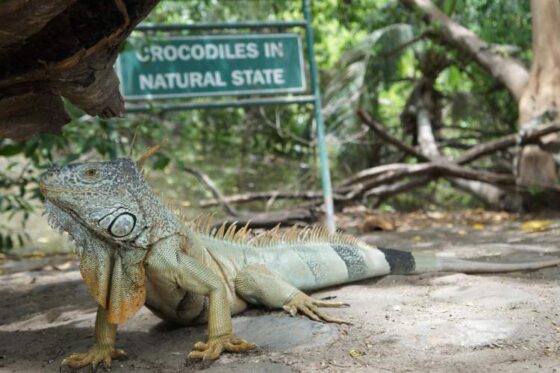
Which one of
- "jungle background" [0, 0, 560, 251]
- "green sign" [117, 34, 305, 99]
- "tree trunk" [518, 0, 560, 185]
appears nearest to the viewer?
"green sign" [117, 34, 305, 99]

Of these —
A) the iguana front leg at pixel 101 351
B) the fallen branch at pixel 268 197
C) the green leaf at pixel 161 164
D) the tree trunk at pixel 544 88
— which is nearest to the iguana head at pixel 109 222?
the iguana front leg at pixel 101 351

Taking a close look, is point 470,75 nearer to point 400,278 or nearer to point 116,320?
point 400,278

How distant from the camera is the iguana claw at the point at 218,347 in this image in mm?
2814

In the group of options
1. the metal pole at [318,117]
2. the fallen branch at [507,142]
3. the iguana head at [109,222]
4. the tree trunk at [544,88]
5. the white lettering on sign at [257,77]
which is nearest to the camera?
the iguana head at [109,222]

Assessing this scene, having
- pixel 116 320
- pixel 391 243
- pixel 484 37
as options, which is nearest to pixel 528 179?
pixel 391 243

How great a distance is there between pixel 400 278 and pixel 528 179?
391 centimetres

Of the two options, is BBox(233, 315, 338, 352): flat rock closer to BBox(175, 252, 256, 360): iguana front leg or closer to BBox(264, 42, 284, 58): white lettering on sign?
BBox(175, 252, 256, 360): iguana front leg

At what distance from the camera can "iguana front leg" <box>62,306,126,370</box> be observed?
2.91 m

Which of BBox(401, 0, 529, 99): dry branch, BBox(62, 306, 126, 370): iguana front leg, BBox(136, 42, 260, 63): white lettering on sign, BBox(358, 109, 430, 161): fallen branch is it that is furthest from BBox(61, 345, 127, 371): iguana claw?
BBox(401, 0, 529, 99): dry branch

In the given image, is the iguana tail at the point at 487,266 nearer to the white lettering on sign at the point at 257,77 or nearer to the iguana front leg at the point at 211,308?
the iguana front leg at the point at 211,308

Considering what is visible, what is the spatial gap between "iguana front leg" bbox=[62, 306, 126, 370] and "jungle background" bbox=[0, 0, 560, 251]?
482 cm

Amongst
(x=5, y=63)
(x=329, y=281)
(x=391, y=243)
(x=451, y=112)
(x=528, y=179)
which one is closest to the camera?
(x=5, y=63)

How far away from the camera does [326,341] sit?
2979mm

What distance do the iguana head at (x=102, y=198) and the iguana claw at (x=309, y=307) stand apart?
2.94 ft
